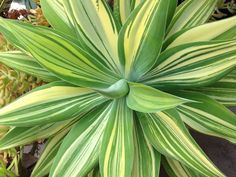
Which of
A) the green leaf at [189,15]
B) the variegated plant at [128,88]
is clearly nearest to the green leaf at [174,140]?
the variegated plant at [128,88]

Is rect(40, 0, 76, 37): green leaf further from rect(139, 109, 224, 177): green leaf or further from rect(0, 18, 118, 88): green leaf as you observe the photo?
rect(139, 109, 224, 177): green leaf

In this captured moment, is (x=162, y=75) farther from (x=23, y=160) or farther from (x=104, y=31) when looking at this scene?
(x=23, y=160)

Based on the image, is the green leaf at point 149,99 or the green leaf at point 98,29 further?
the green leaf at point 98,29

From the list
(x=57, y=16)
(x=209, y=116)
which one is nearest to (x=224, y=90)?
(x=209, y=116)

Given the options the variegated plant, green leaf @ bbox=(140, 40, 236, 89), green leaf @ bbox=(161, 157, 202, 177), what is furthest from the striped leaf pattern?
green leaf @ bbox=(161, 157, 202, 177)

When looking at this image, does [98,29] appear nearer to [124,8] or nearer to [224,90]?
[124,8]

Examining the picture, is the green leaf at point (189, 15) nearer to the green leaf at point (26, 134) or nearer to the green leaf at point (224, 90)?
the green leaf at point (224, 90)

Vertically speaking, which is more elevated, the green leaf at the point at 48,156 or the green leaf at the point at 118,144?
the green leaf at the point at 118,144
